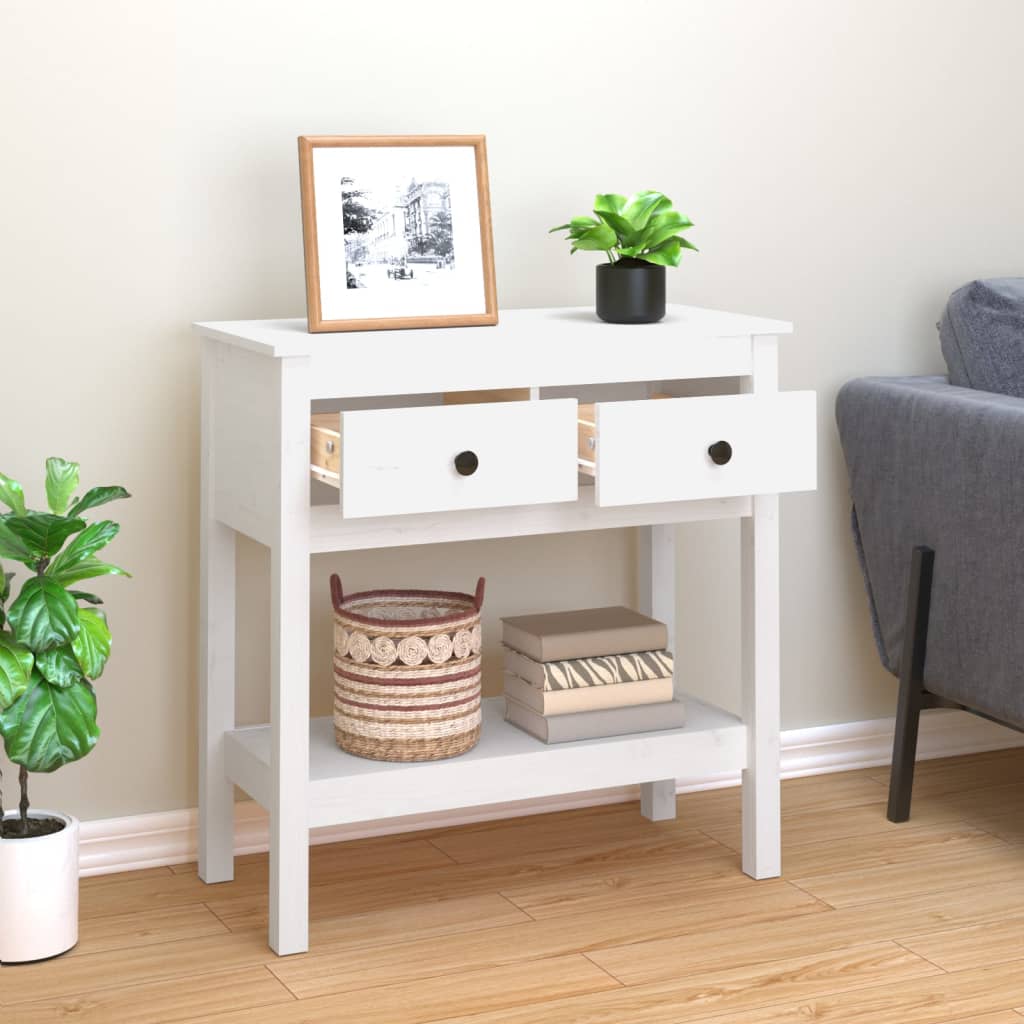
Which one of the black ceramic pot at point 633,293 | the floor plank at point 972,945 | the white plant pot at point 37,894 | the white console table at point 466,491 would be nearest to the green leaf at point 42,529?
the white console table at point 466,491

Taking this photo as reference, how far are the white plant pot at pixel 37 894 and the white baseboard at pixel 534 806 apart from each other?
278 mm

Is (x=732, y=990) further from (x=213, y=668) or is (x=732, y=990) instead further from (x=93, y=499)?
(x=93, y=499)

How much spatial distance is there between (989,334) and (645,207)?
0.60m

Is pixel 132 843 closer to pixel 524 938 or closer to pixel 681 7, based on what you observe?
pixel 524 938

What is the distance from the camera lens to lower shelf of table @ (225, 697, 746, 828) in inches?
78.8

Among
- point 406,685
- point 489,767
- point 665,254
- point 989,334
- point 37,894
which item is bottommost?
point 37,894

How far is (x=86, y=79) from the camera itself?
210 centimetres

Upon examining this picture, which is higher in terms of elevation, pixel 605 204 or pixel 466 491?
pixel 605 204

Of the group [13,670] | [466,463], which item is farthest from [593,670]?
[13,670]

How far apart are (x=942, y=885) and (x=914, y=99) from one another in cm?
124

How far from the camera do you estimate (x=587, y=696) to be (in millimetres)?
2176

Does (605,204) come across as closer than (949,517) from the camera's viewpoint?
Yes

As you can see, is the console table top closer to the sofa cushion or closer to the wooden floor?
the sofa cushion

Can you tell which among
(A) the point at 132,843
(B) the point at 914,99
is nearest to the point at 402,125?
(B) the point at 914,99
